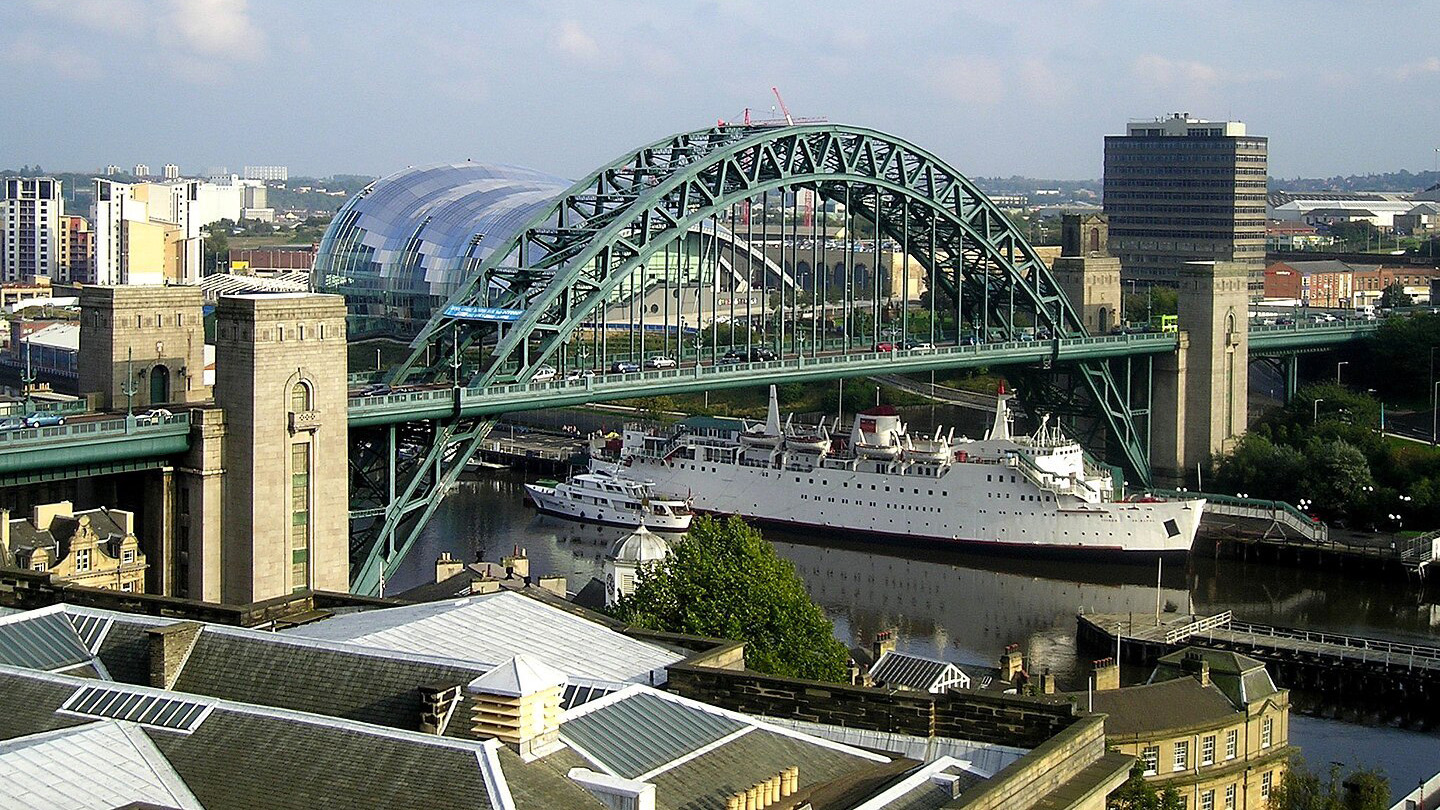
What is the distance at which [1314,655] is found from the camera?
47531 mm

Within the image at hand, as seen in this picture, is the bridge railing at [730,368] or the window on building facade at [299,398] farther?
the bridge railing at [730,368]

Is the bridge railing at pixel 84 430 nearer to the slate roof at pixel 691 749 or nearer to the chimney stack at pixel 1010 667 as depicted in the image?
the chimney stack at pixel 1010 667

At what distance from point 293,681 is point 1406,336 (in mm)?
71736

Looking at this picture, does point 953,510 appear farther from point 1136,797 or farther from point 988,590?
point 1136,797

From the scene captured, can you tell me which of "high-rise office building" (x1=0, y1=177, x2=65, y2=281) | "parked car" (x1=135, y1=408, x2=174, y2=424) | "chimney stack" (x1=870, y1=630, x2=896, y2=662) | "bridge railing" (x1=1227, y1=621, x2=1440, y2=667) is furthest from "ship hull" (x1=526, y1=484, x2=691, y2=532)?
"high-rise office building" (x1=0, y1=177, x2=65, y2=281)

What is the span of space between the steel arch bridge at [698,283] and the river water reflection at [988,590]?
5943 mm

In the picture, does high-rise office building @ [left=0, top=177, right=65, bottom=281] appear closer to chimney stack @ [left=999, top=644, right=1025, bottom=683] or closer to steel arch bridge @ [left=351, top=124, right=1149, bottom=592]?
steel arch bridge @ [left=351, top=124, right=1149, bottom=592]

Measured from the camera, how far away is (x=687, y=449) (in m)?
71.2

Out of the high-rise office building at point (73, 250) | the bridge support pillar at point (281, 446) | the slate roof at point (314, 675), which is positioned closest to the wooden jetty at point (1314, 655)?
the bridge support pillar at point (281, 446)

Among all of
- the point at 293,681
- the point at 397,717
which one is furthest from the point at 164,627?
the point at 397,717

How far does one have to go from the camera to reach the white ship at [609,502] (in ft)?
221

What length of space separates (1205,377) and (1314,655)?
94.4ft

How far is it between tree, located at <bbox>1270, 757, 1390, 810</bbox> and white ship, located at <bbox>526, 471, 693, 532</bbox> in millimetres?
31982

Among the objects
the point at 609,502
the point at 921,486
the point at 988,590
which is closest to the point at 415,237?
the point at 609,502
